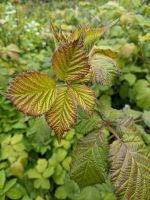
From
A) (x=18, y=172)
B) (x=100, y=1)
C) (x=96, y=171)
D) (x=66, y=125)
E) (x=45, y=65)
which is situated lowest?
(x=18, y=172)

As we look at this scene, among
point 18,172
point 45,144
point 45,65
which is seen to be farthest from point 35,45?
point 18,172

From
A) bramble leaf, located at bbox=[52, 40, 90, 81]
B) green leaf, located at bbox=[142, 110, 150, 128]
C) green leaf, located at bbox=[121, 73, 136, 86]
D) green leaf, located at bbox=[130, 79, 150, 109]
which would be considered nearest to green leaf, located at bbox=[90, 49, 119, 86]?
bramble leaf, located at bbox=[52, 40, 90, 81]

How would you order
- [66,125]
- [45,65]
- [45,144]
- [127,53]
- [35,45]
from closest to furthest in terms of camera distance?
[66,125]
[45,144]
[127,53]
[45,65]
[35,45]

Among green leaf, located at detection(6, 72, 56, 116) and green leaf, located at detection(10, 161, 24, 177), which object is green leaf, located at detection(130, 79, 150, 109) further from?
green leaf, located at detection(6, 72, 56, 116)

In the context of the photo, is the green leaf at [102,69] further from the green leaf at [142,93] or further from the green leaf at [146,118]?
the green leaf at [142,93]

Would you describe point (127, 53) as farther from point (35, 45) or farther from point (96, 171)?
point (96, 171)

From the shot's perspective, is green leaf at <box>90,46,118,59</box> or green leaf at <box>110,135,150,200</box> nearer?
green leaf at <box>110,135,150,200</box>

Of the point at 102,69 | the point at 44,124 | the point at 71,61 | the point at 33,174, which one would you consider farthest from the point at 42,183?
the point at 71,61
